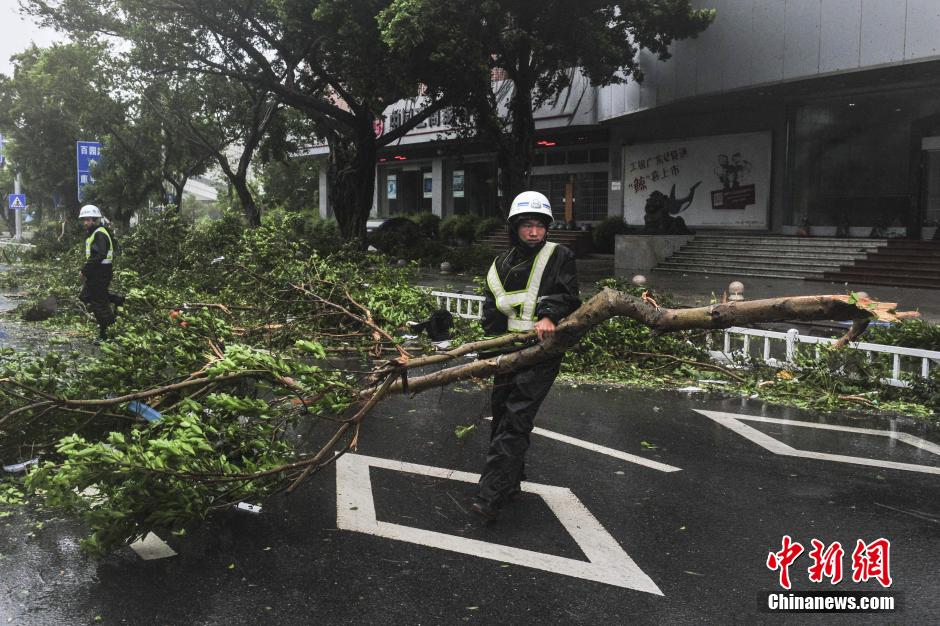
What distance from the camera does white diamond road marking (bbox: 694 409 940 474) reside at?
Result: 568 centimetres

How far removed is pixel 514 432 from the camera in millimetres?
4586

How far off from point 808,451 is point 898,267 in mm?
14556

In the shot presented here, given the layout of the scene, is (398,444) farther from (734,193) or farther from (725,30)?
(734,193)

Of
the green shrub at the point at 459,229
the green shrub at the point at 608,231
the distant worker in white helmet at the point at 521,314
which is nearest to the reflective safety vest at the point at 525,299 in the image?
the distant worker in white helmet at the point at 521,314

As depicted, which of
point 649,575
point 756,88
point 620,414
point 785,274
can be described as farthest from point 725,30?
point 649,575

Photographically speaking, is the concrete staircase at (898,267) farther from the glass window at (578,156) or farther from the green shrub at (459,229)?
the green shrub at (459,229)

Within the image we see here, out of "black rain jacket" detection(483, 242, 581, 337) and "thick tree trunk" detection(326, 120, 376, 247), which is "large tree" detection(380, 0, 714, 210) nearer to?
"thick tree trunk" detection(326, 120, 376, 247)

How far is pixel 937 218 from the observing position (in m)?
20.4

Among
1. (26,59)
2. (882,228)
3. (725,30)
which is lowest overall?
(882,228)

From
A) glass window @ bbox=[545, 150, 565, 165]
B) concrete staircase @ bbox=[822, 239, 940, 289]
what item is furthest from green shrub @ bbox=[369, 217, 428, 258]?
concrete staircase @ bbox=[822, 239, 940, 289]

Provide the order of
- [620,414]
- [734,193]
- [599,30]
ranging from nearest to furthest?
[620,414] → [599,30] → [734,193]

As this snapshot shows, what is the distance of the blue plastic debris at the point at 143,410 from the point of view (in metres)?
4.79

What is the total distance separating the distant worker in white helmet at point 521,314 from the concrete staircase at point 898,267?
15778 mm

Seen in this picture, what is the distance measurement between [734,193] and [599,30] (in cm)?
1040
